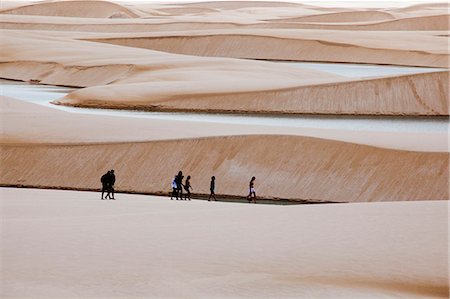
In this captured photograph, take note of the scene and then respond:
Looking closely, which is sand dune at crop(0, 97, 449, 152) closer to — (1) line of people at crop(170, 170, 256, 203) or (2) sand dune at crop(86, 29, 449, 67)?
(1) line of people at crop(170, 170, 256, 203)

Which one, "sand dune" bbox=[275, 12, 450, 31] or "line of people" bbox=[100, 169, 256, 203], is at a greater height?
"sand dune" bbox=[275, 12, 450, 31]

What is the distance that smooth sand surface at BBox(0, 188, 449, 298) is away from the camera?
11086 millimetres

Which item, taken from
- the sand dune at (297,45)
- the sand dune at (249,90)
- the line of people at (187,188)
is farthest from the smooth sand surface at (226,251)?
the sand dune at (297,45)

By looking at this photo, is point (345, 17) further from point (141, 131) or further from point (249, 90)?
point (141, 131)

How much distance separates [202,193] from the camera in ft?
73.9

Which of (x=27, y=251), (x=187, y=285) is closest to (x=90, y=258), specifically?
(x=27, y=251)

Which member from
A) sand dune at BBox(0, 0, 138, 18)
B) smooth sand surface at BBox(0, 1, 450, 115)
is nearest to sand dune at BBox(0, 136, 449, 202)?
smooth sand surface at BBox(0, 1, 450, 115)

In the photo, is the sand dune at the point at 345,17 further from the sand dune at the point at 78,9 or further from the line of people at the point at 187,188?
the line of people at the point at 187,188

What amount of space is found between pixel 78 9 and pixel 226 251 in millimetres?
98240

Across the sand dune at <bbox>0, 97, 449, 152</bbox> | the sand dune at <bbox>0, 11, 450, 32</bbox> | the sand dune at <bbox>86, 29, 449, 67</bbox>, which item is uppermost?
the sand dune at <bbox>0, 11, 450, 32</bbox>

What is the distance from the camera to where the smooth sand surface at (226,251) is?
36.4 ft

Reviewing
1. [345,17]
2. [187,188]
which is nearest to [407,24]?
[345,17]

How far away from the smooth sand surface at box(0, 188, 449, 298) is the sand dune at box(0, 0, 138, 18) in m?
89.7

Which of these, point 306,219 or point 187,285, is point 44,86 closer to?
point 306,219
